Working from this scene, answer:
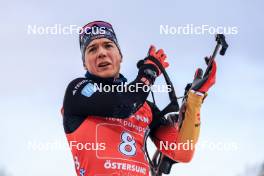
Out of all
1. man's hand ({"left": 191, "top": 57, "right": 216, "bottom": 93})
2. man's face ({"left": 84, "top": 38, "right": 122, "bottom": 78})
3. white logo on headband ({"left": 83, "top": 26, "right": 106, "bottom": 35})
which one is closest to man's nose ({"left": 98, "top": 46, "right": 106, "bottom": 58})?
man's face ({"left": 84, "top": 38, "right": 122, "bottom": 78})

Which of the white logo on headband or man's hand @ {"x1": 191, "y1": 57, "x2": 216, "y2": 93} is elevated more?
the white logo on headband

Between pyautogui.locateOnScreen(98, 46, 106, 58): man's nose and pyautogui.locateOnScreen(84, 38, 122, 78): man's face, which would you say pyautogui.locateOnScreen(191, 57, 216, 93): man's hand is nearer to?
pyautogui.locateOnScreen(84, 38, 122, 78): man's face

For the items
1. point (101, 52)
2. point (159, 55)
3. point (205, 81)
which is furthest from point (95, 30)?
point (205, 81)

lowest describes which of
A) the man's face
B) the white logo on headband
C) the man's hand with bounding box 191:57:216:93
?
the man's hand with bounding box 191:57:216:93

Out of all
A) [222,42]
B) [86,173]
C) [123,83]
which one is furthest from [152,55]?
[86,173]

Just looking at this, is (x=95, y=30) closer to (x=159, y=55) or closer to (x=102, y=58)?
(x=102, y=58)

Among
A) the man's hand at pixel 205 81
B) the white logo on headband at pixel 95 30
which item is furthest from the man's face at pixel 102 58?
the man's hand at pixel 205 81

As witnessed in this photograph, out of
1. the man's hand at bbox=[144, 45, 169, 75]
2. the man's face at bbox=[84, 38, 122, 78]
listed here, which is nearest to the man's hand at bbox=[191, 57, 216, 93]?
the man's hand at bbox=[144, 45, 169, 75]

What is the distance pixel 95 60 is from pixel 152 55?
2.18 ft

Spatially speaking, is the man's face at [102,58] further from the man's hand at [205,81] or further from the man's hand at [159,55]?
the man's hand at [205,81]

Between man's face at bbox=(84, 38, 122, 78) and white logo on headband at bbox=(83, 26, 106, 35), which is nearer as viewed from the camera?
man's face at bbox=(84, 38, 122, 78)

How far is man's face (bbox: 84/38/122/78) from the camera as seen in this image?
6.03 m

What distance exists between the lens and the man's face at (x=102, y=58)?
6027mm

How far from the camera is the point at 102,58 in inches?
237
